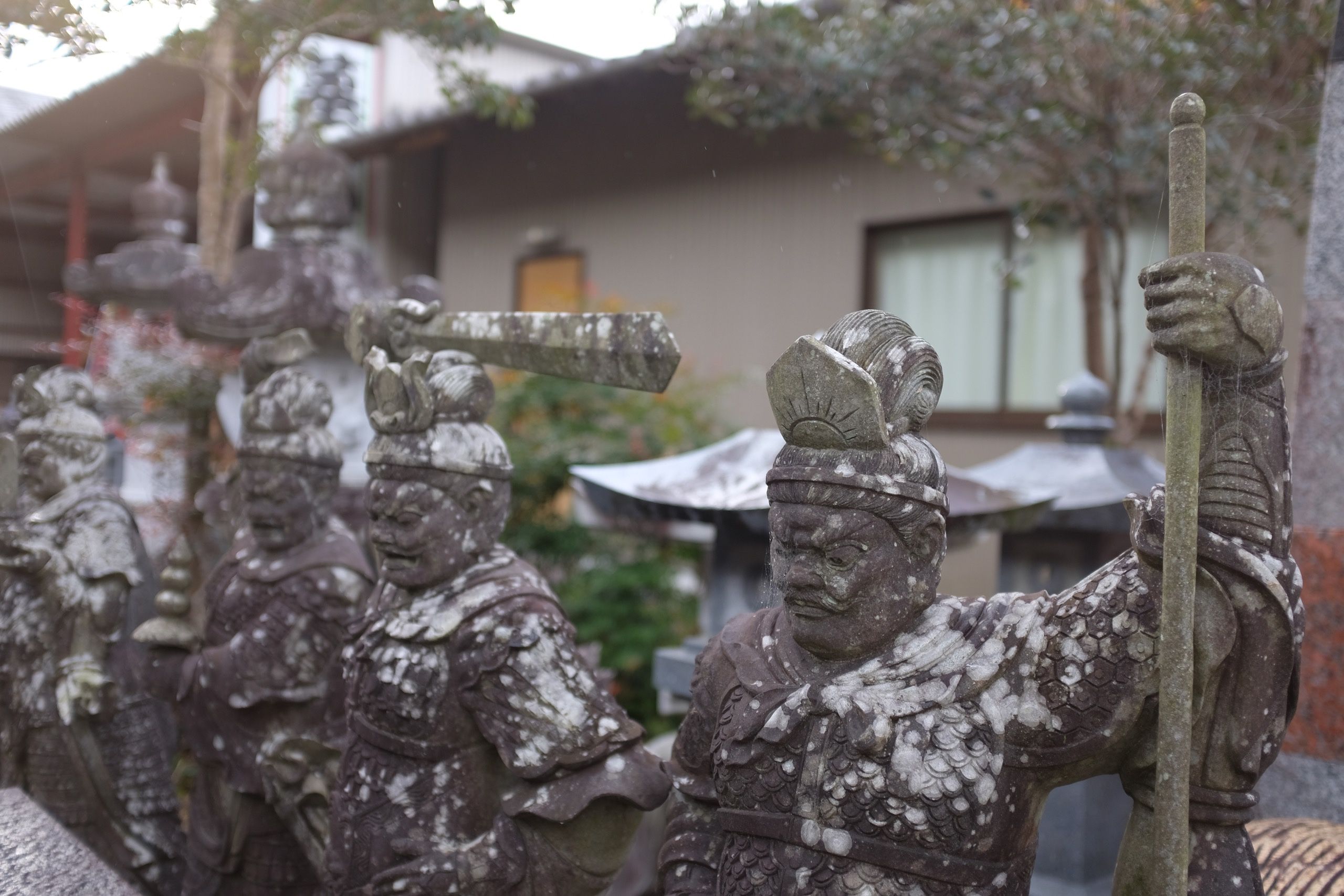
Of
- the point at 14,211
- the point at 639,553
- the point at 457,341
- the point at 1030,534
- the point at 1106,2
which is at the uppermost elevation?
the point at 1106,2

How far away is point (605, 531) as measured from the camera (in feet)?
28.7

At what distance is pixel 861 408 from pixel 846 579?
306 mm

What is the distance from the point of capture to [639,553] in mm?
8656

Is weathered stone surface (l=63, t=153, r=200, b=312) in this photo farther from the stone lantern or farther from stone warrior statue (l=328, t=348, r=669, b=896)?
stone warrior statue (l=328, t=348, r=669, b=896)

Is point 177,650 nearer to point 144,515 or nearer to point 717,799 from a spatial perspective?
point 717,799

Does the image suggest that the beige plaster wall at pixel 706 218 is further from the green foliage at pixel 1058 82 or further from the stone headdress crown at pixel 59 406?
the stone headdress crown at pixel 59 406

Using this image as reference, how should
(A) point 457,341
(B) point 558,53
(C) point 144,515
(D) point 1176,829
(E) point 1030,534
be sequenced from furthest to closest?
(B) point 558,53, (C) point 144,515, (E) point 1030,534, (A) point 457,341, (D) point 1176,829

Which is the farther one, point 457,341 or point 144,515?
point 144,515

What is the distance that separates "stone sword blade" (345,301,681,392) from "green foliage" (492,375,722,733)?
4.68 m

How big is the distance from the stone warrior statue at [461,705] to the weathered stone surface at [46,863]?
531 millimetres

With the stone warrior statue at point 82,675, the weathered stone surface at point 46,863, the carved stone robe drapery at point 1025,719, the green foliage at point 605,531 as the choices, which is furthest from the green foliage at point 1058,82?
the weathered stone surface at point 46,863

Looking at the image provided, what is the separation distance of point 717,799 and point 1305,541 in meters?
2.42

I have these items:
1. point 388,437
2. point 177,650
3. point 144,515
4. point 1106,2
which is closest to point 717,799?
point 388,437

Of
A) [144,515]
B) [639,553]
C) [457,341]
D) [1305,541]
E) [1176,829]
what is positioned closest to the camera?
[1176,829]
